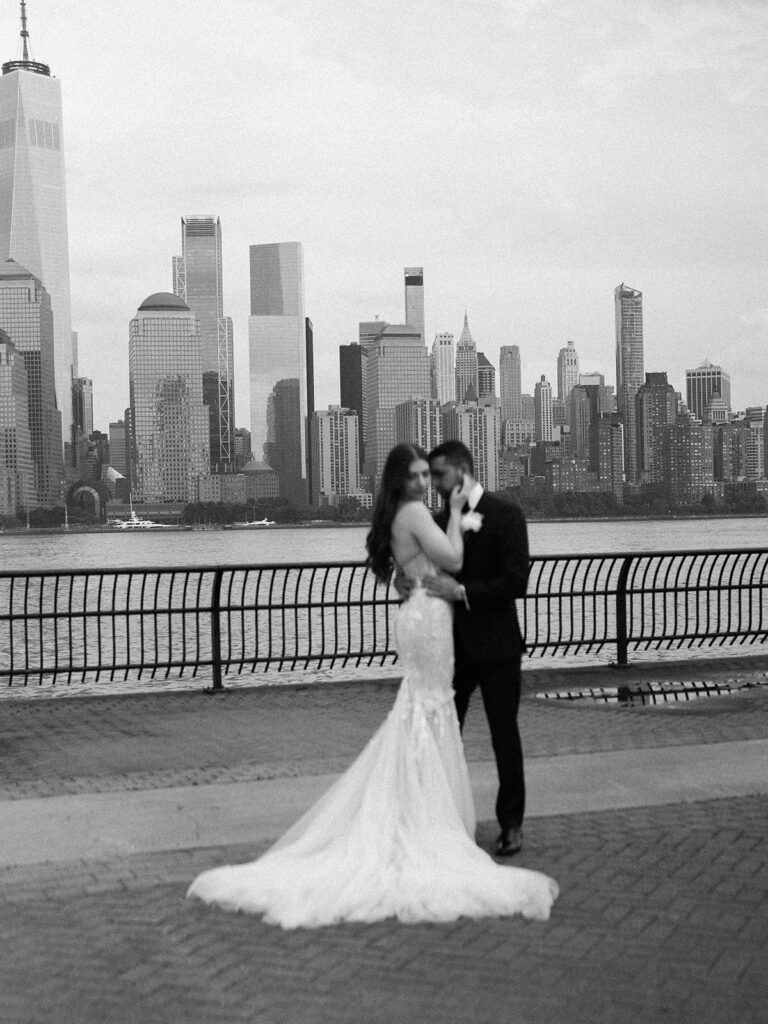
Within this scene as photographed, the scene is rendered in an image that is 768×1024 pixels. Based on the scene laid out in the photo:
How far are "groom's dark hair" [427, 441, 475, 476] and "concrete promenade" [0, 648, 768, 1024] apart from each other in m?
2.05

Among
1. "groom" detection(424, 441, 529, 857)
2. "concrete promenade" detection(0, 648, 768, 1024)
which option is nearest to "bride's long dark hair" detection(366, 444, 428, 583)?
"groom" detection(424, 441, 529, 857)

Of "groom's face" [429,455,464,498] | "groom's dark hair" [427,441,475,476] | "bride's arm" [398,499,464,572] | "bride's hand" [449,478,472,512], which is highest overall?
"groom's dark hair" [427,441,475,476]

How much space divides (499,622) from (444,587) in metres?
0.39

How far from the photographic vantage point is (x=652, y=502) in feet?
636

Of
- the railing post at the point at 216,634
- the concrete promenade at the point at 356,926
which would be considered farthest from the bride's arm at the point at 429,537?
the railing post at the point at 216,634

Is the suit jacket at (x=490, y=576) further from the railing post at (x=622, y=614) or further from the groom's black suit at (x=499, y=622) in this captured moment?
the railing post at (x=622, y=614)

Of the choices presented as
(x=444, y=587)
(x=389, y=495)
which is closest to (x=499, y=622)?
(x=444, y=587)

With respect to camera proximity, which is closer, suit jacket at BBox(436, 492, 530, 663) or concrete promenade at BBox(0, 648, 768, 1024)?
concrete promenade at BBox(0, 648, 768, 1024)

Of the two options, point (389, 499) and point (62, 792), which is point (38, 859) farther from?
point (389, 499)

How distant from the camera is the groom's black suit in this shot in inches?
253

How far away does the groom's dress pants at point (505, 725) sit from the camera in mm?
6484

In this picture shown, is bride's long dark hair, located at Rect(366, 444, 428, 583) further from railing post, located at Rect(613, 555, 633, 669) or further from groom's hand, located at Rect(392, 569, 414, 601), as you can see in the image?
railing post, located at Rect(613, 555, 633, 669)

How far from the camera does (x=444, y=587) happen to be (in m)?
6.34

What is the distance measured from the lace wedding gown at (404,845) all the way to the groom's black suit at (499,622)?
151 mm
